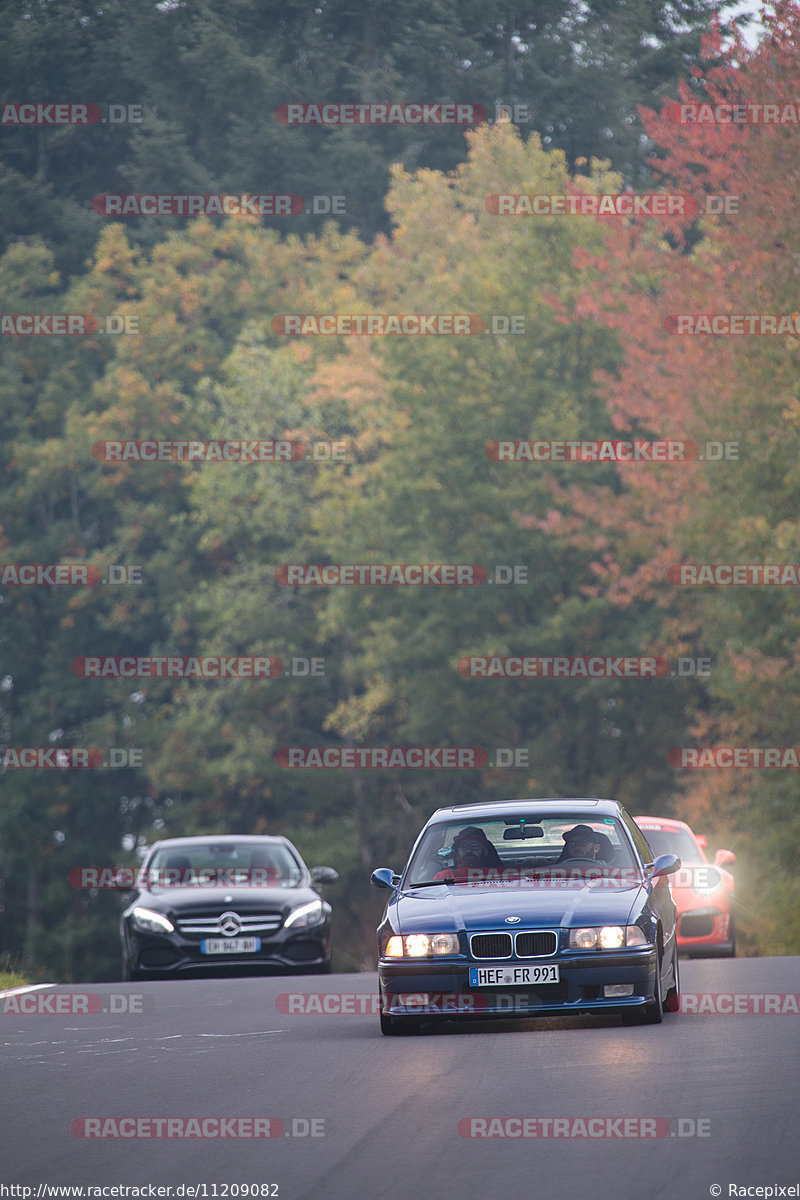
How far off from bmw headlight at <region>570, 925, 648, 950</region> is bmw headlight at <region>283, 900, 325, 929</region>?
7.99 m

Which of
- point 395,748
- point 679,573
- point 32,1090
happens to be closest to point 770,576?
point 679,573

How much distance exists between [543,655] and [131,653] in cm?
1738

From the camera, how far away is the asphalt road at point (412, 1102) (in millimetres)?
7820

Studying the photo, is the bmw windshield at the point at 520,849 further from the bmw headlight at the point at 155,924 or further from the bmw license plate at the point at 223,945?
the bmw headlight at the point at 155,924

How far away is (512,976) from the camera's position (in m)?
12.2

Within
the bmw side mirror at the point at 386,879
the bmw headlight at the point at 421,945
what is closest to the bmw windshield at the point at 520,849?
the bmw side mirror at the point at 386,879

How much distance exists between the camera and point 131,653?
180 ft

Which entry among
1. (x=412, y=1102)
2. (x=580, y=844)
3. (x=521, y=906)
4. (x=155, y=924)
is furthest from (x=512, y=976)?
(x=155, y=924)

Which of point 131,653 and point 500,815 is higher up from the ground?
point 500,815

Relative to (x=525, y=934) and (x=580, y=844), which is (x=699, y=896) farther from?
(x=525, y=934)

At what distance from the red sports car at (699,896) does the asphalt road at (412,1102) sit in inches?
231

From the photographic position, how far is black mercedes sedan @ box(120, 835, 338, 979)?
19609mm

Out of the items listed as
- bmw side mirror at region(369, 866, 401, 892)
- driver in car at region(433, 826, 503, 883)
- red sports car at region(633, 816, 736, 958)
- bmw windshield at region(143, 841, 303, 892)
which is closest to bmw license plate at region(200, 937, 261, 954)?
bmw windshield at region(143, 841, 303, 892)

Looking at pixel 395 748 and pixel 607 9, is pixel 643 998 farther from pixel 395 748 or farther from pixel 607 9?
pixel 607 9
